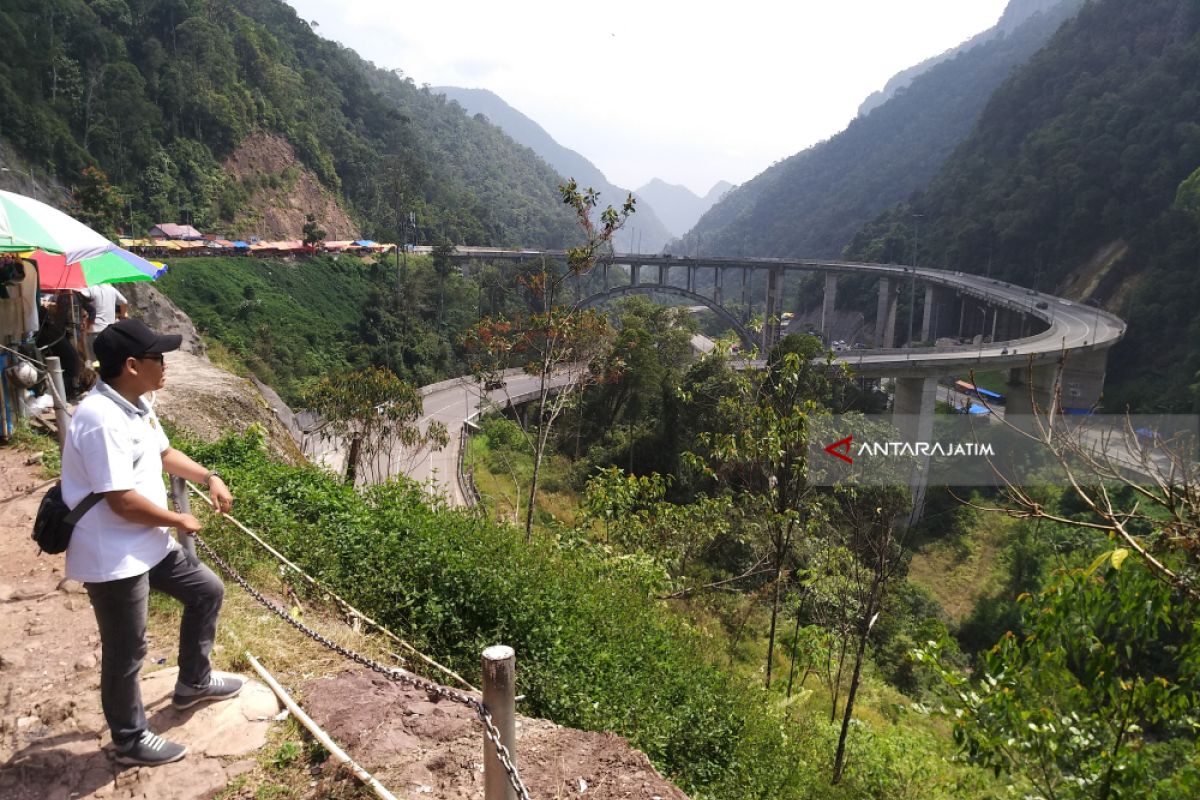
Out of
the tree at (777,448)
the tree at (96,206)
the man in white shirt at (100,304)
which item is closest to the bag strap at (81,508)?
the man in white shirt at (100,304)

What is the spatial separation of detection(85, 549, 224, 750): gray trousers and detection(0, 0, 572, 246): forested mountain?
3293 centimetres

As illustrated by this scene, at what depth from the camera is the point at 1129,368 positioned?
3353cm

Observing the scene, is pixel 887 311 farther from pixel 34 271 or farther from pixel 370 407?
pixel 34 271

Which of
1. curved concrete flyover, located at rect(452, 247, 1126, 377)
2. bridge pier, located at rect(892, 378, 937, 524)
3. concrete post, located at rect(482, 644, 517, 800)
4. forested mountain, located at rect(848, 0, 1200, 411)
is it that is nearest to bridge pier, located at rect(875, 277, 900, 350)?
curved concrete flyover, located at rect(452, 247, 1126, 377)

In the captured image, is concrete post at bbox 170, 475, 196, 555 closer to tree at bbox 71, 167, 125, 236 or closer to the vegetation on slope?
the vegetation on slope

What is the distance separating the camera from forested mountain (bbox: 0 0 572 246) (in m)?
35.8

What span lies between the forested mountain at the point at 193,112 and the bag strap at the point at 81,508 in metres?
33.1

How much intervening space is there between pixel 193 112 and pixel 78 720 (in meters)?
50.9

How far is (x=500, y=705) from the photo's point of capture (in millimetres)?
1819

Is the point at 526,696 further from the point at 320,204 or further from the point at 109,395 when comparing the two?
the point at 320,204

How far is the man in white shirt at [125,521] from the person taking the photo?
219cm

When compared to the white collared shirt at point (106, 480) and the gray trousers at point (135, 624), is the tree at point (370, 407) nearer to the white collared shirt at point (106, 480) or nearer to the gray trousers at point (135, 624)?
the gray trousers at point (135, 624)

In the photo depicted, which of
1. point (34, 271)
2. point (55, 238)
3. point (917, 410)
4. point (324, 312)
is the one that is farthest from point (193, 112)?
point (55, 238)

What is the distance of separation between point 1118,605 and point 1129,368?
3839cm
